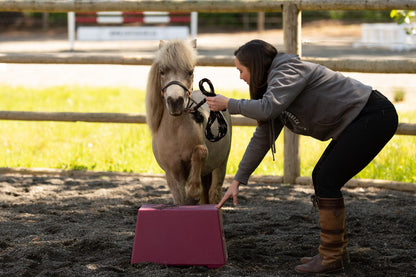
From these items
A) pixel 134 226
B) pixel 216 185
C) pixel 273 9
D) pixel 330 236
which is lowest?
pixel 134 226

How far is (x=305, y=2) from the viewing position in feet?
17.7

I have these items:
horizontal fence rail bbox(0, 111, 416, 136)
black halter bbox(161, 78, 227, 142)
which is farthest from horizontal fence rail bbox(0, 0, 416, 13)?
black halter bbox(161, 78, 227, 142)

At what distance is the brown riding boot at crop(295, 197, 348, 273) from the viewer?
3.07 metres

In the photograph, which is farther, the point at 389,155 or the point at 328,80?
the point at 389,155

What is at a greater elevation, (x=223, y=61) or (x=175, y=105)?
(x=175, y=105)

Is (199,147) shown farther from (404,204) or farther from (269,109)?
(404,204)

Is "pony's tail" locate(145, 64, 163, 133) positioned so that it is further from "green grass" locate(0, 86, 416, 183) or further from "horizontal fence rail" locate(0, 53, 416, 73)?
"green grass" locate(0, 86, 416, 183)

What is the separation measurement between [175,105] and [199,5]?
2.58 m

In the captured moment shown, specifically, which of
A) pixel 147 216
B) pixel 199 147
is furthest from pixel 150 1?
pixel 147 216

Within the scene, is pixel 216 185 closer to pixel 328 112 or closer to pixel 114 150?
pixel 328 112

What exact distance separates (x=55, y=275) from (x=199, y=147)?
113 centimetres

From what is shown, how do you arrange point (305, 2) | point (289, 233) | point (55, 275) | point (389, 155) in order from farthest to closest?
point (389, 155), point (305, 2), point (289, 233), point (55, 275)

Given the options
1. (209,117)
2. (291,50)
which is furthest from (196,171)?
(291,50)

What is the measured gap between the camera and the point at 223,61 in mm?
5691
